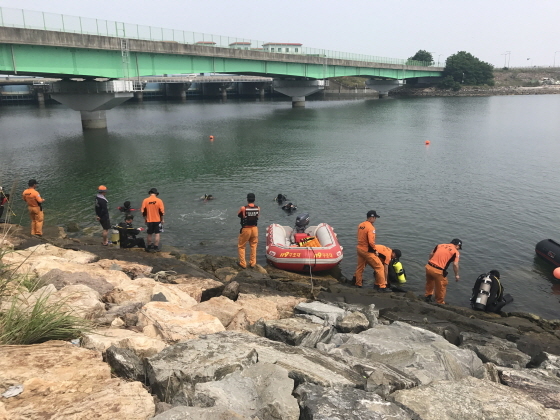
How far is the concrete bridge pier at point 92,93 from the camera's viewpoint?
43031 millimetres

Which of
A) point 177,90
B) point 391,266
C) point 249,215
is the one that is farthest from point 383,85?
point 249,215

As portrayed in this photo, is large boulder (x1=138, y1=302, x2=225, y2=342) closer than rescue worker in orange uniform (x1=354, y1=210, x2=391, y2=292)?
Yes

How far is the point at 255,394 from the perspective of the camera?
4863 mm

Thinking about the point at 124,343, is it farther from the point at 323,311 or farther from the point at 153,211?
the point at 153,211

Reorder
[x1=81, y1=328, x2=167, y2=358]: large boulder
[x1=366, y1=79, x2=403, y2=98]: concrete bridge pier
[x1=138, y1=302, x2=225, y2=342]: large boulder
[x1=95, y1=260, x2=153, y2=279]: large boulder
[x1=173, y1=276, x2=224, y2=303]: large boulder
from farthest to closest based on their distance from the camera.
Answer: [x1=366, y1=79, x2=403, y2=98]: concrete bridge pier, [x1=95, y1=260, x2=153, y2=279]: large boulder, [x1=173, y1=276, x2=224, y2=303]: large boulder, [x1=138, y1=302, x2=225, y2=342]: large boulder, [x1=81, y1=328, x2=167, y2=358]: large boulder

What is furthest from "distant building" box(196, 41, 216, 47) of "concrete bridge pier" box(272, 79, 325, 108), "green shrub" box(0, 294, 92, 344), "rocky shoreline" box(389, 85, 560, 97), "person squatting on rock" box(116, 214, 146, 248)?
"rocky shoreline" box(389, 85, 560, 97)

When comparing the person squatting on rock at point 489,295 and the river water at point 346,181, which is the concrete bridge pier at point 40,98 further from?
the person squatting on rock at point 489,295

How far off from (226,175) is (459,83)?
102692 millimetres

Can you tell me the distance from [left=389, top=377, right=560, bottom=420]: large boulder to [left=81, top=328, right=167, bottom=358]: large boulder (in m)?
3.13

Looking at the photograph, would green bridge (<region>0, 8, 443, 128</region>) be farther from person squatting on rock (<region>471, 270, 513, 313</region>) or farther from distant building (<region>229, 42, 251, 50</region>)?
person squatting on rock (<region>471, 270, 513, 313</region>)

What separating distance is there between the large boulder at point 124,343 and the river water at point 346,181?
907 centimetres

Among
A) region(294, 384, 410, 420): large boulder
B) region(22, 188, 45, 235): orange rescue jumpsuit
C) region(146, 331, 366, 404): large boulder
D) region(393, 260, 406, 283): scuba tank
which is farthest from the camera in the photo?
region(22, 188, 45, 235): orange rescue jumpsuit

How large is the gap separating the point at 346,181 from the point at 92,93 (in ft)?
101

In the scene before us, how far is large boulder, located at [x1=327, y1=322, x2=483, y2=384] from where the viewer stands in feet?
21.7
